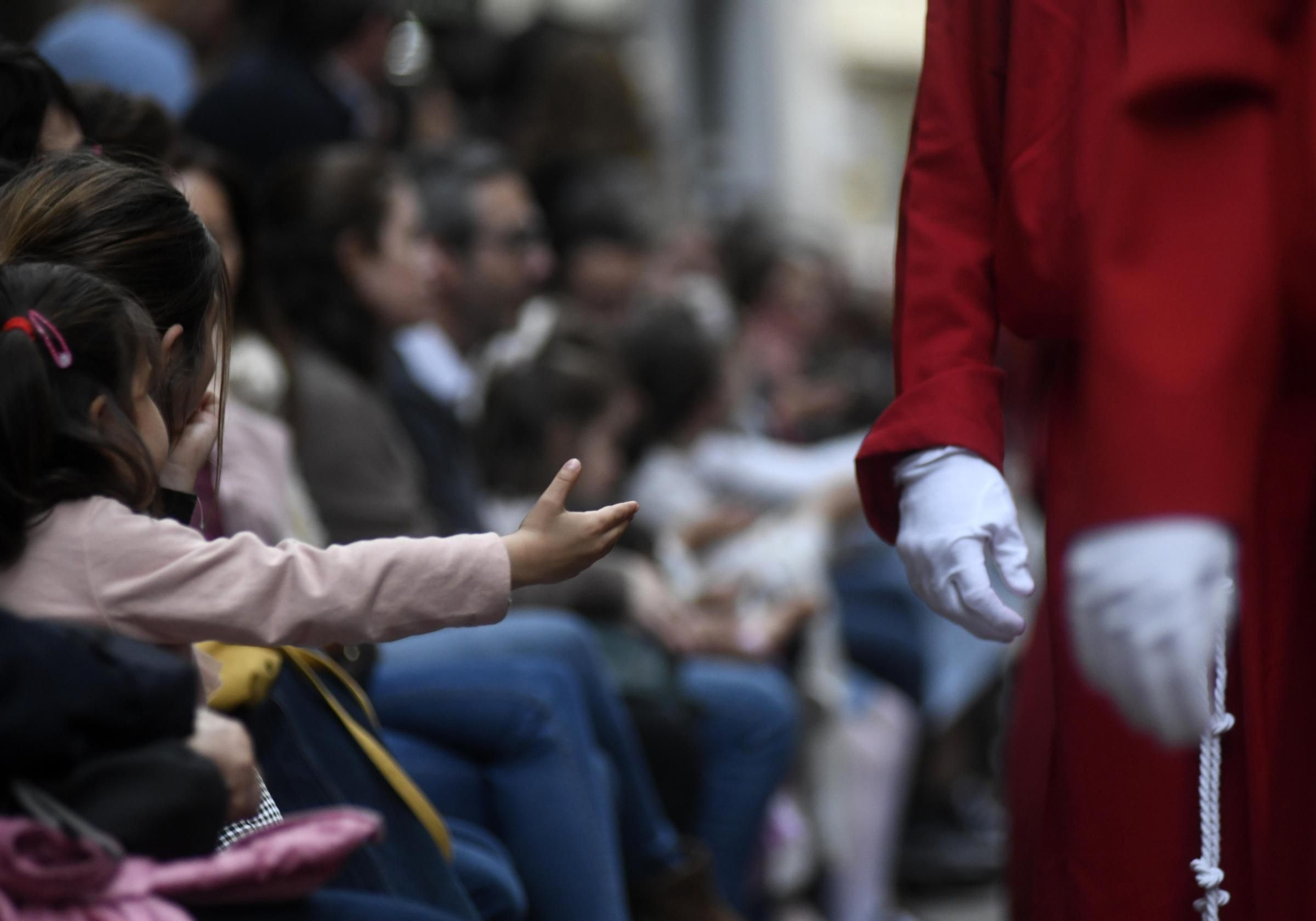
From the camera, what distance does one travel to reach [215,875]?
1374 mm

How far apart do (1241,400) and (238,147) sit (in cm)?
312

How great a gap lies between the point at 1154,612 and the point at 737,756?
6.82 ft

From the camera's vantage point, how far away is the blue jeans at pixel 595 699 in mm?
2695

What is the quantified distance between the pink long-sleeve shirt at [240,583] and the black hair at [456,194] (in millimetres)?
2495

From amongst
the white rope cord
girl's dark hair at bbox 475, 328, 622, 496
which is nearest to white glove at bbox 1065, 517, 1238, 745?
the white rope cord

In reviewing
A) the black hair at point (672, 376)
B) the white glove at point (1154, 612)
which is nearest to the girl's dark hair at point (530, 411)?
the black hair at point (672, 376)

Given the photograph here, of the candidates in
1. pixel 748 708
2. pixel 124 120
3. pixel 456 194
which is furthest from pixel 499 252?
pixel 124 120

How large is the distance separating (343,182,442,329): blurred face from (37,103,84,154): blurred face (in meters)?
1.20

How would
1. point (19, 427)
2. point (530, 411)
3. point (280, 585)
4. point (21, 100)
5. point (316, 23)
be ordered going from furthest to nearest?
point (316, 23) → point (530, 411) → point (21, 100) → point (280, 585) → point (19, 427)

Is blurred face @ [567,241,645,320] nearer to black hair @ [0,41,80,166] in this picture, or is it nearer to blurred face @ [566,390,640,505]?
blurred face @ [566,390,640,505]

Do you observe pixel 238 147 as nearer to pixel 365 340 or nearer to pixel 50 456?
pixel 365 340

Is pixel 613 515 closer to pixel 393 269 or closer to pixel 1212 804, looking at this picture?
pixel 1212 804

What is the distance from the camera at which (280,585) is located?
5.09 feet

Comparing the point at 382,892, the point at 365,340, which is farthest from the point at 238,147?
the point at 382,892
